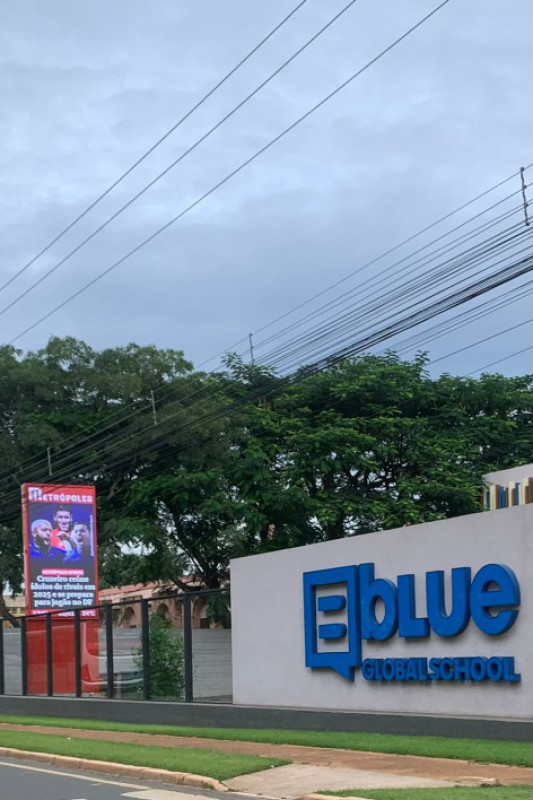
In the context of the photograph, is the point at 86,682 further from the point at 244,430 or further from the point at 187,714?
the point at 244,430

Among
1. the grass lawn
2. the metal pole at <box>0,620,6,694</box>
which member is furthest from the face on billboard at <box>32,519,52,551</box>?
the grass lawn

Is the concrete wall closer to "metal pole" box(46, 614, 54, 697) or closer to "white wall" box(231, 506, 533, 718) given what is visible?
"white wall" box(231, 506, 533, 718)

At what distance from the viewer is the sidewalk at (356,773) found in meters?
12.9

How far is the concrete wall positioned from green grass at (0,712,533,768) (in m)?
1.06

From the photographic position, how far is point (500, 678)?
1677 cm

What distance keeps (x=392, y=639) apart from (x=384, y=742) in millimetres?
2622

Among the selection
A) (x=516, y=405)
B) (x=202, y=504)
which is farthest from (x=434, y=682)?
(x=516, y=405)

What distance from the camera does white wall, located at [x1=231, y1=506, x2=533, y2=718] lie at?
1667cm

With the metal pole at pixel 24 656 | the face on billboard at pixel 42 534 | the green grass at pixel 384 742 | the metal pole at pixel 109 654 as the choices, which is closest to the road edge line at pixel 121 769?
the green grass at pixel 384 742

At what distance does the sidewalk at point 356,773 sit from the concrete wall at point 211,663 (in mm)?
6144

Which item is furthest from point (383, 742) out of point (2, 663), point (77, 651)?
point (2, 663)

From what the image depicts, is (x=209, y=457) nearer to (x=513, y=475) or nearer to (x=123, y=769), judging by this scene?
(x=513, y=475)

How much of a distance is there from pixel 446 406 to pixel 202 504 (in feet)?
35.7

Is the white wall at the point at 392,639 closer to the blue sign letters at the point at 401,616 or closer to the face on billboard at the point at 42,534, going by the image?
the blue sign letters at the point at 401,616
